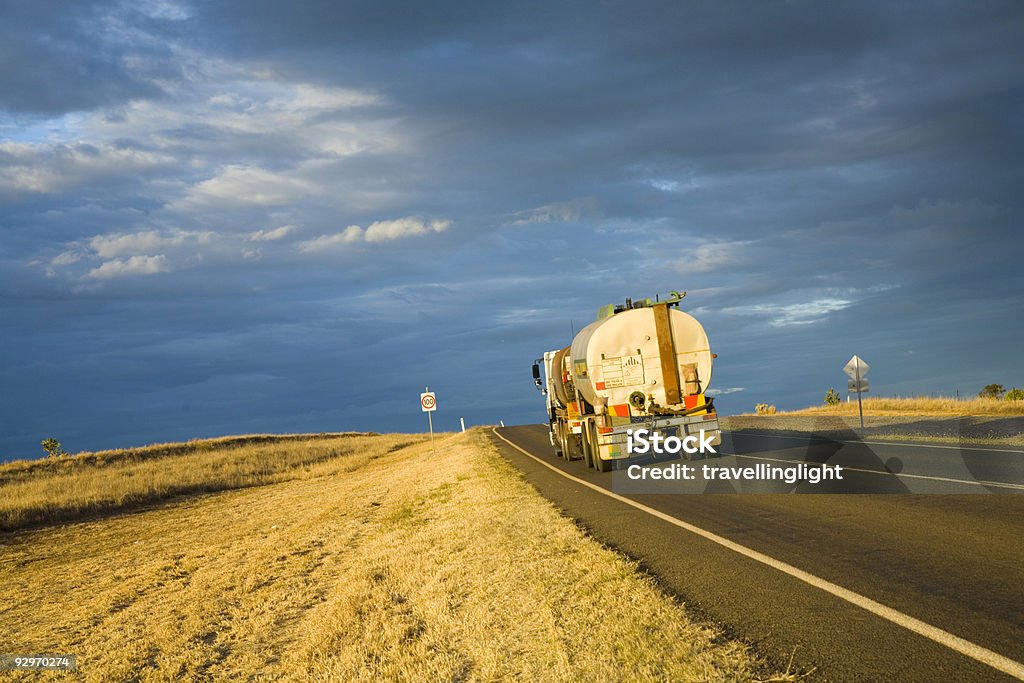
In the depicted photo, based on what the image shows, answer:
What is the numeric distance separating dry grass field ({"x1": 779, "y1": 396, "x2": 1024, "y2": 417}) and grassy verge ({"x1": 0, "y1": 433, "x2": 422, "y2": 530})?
2821 centimetres

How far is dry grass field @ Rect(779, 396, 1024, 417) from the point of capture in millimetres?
34906

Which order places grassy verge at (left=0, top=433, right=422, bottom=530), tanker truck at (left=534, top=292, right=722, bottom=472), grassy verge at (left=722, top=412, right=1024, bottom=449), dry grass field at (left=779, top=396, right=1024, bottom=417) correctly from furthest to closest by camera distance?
dry grass field at (left=779, top=396, right=1024, bottom=417), grassy verge at (left=0, top=433, right=422, bottom=530), grassy verge at (left=722, top=412, right=1024, bottom=449), tanker truck at (left=534, top=292, right=722, bottom=472)

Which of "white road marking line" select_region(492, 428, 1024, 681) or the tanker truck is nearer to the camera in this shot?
"white road marking line" select_region(492, 428, 1024, 681)

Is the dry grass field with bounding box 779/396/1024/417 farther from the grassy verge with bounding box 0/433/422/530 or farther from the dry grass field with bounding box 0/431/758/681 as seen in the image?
the grassy verge with bounding box 0/433/422/530

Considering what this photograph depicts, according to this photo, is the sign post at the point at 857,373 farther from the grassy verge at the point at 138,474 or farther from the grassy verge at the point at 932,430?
the grassy verge at the point at 138,474

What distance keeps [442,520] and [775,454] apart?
10516 millimetres

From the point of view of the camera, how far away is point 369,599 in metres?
9.27

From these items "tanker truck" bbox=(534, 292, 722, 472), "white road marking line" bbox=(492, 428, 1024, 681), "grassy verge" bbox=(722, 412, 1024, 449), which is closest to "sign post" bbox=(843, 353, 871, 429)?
"grassy verge" bbox=(722, 412, 1024, 449)

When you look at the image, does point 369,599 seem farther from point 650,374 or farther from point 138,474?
point 138,474

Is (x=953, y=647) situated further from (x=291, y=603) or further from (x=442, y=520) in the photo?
(x=442, y=520)

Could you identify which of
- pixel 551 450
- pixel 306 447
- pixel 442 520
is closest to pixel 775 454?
pixel 442 520

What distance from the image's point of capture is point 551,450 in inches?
1348

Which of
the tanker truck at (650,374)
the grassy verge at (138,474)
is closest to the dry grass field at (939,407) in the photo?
the tanker truck at (650,374)

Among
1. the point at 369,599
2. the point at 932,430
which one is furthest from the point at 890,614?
the point at 932,430
